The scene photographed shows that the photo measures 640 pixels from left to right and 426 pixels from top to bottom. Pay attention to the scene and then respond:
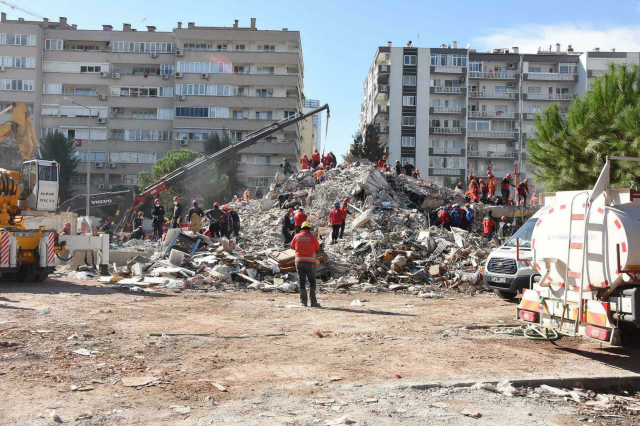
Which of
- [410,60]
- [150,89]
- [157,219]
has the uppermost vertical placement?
[410,60]

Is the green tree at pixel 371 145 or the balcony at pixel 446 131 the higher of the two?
the balcony at pixel 446 131

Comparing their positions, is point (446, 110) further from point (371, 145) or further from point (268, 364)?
point (268, 364)

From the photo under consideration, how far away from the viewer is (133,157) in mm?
63281

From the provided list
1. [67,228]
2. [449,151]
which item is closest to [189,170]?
[67,228]

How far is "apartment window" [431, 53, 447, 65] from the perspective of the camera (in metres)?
68.0

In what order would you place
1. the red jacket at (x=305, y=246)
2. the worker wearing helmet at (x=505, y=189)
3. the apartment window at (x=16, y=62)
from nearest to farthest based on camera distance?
the red jacket at (x=305, y=246)
the worker wearing helmet at (x=505, y=189)
the apartment window at (x=16, y=62)

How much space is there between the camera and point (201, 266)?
55.4 feet

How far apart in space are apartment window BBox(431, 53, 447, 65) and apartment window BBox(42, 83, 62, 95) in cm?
3994

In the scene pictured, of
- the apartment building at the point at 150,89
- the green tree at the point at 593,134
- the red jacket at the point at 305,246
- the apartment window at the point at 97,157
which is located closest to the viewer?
the red jacket at the point at 305,246

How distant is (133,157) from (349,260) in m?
50.4

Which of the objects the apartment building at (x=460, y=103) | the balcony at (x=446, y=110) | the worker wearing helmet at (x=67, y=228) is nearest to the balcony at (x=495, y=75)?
the apartment building at (x=460, y=103)

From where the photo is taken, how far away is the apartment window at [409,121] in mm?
67938

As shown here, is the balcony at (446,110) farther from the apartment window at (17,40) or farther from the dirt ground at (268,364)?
the dirt ground at (268,364)

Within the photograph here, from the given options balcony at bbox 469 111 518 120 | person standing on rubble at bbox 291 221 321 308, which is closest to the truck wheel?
person standing on rubble at bbox 291 221 321 308
